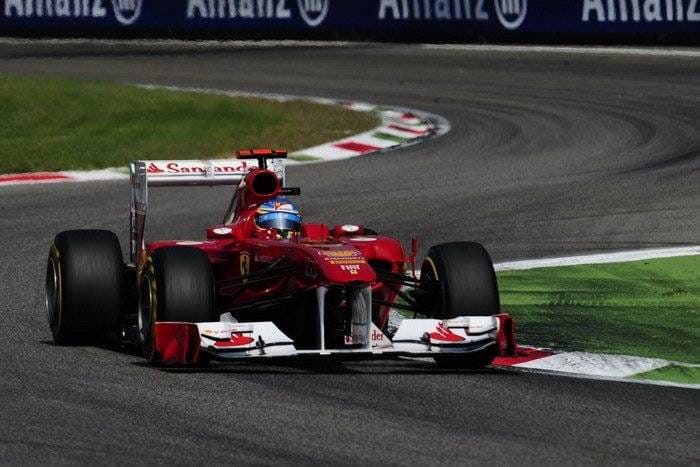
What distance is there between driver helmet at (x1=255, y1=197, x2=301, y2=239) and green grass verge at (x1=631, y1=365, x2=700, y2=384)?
2.35 meters

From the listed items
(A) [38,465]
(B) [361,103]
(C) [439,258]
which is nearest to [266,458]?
(A) [38,465]

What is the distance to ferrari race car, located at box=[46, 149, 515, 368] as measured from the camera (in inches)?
350

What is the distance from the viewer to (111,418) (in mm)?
7664

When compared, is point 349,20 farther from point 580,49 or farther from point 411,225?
point 411,225

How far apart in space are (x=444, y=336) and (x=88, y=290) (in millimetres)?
2275

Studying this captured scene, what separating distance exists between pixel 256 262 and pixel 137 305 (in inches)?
45.1

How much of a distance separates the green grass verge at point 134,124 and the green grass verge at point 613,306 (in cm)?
841

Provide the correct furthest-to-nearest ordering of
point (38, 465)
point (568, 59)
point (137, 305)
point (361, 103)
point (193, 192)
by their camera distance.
A: point (568, 59)
point (361, 103)
point (193, 192)
point (137, 305)
point (38, 465)

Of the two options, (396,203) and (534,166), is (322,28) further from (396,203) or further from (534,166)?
(396,203)

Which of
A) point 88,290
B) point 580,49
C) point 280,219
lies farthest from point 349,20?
point 88,290

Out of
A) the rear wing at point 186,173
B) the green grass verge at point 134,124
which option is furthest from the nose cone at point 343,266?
the green grass verge at point 134,124

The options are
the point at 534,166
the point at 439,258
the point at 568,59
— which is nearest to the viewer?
the point at 439,258

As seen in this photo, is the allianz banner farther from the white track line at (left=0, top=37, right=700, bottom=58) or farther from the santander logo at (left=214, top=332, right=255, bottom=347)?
the santander logo at (left=214, top=332, right=255, bottom=347)

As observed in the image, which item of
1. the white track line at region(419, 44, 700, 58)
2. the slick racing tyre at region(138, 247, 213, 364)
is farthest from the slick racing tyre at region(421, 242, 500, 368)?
the white track line at region(419, 44, 700, 58)
